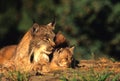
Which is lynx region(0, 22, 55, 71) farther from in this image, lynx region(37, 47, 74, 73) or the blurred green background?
the blurred green background

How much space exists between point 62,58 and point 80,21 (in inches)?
283

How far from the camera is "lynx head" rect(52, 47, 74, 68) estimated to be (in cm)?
882

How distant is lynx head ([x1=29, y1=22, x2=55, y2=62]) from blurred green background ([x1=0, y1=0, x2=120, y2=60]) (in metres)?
6.19

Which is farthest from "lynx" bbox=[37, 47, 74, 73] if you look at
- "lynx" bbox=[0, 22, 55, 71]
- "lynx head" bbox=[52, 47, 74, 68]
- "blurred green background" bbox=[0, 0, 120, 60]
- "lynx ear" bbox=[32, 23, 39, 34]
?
"blurred green background" bbox=[0, 0, 120, 60]

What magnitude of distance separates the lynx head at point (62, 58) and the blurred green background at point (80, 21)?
5928 mm

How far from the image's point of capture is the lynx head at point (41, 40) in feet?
28.2

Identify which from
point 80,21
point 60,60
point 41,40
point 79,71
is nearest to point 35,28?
point 41,40

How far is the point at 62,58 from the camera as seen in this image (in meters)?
8.89

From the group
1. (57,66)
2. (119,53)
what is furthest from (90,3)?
(57,66)

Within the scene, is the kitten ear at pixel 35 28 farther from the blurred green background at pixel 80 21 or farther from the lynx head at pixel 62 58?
the blurred green background at pixel 80 21

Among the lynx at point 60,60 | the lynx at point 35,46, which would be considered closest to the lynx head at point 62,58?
the lynx at point 60,60

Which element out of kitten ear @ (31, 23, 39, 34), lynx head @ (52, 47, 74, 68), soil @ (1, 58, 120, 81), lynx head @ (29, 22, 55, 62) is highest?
kitten ear @ (31, 23, 39, 34)

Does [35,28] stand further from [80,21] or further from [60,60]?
[80,21]

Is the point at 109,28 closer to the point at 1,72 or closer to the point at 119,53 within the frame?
the point at 119,53
